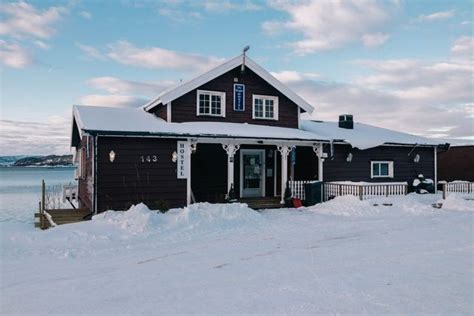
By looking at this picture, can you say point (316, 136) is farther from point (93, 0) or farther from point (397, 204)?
point (93, 0)

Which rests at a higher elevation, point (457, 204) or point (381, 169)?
point (381, 169)

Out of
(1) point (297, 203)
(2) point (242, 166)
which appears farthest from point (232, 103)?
(1) point (297, 203)

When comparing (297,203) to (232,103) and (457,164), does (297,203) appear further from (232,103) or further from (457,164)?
(457,164)

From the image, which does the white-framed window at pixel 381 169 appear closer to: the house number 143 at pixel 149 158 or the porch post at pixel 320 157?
the porch post at pixel 320 157

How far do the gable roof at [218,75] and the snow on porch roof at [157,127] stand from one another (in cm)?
96

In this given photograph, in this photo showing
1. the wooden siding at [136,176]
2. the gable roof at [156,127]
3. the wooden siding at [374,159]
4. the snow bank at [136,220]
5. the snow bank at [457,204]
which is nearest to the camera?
the snow bank at [136,220]

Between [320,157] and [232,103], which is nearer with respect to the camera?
[232,103]

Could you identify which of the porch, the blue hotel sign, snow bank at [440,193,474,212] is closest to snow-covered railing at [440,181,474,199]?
snow bank at [440,193,474,212]

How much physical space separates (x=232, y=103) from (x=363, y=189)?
6227 mm

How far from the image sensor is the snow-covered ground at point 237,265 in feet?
17.5

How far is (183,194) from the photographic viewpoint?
48.5ft

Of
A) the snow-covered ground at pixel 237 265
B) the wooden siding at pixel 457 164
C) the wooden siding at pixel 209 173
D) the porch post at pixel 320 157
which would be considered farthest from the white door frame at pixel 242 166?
the wooden siding at pixel 457 164

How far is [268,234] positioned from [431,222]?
17.3 feet

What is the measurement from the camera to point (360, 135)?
1936 cm
